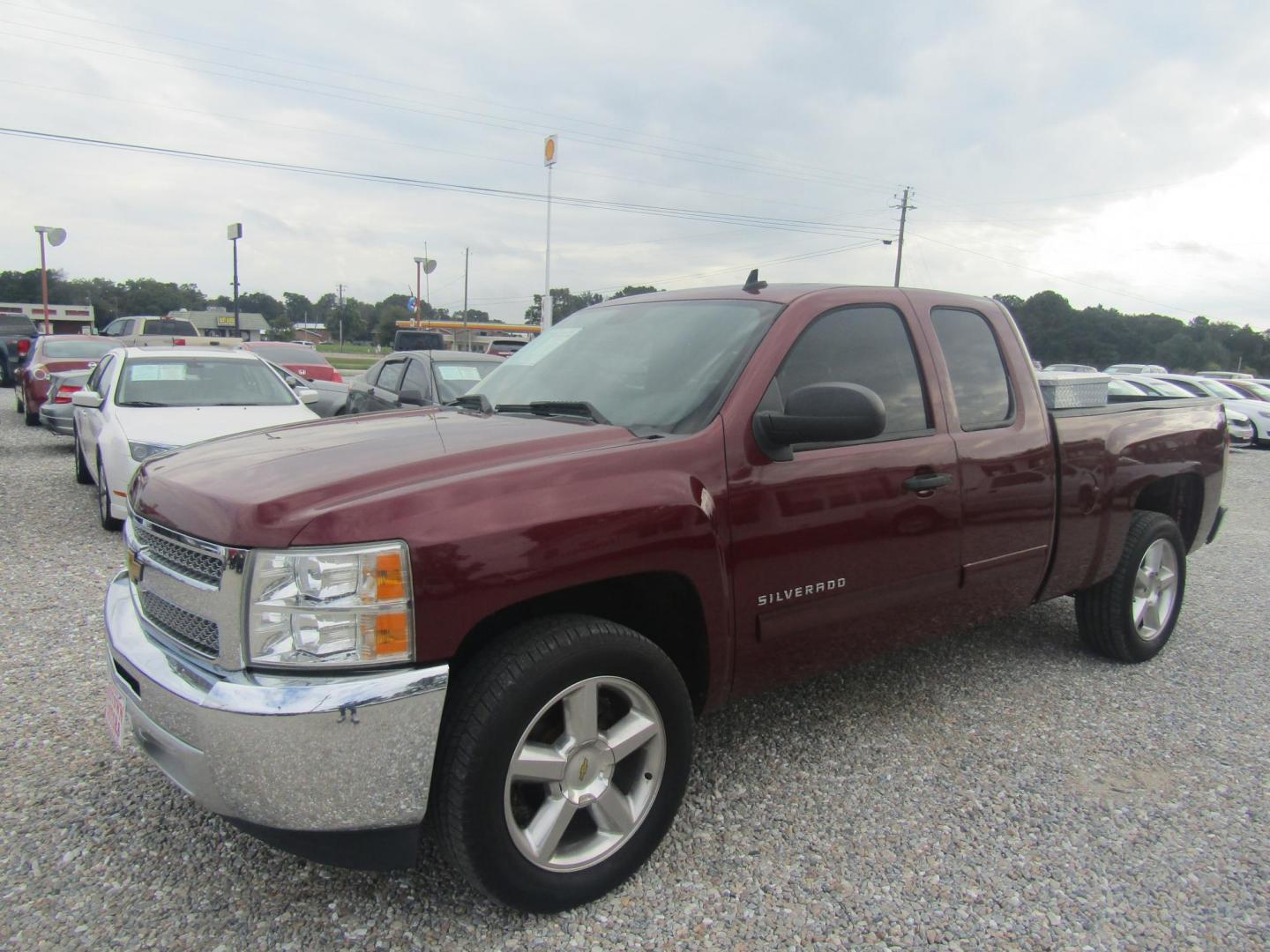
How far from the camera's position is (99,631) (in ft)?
14.8

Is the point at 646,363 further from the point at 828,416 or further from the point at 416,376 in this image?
the point at 416,376

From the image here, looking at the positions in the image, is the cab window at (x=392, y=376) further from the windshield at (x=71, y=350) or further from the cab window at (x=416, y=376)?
the windshield at (x=71, y=350)

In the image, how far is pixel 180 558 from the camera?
2328 millimetres

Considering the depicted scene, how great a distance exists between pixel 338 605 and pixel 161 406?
625 centimetres

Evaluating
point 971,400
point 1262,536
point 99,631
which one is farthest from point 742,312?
Result: point 1262,536

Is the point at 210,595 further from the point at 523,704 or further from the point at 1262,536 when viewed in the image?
the point at 1262,536

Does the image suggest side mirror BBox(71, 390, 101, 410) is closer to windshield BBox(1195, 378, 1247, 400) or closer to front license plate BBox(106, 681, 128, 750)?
front license plate BBox(106, 681, 128, 750)

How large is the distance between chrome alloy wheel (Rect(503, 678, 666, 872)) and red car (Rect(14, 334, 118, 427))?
1332 centimetres

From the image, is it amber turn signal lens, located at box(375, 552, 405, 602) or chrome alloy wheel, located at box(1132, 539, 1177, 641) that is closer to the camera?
amber turn signal lens, located at box(375, 552, 405, 602)

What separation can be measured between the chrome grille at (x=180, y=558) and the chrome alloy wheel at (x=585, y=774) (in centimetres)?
89

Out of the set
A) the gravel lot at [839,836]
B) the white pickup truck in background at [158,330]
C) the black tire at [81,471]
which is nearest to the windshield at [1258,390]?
the gravel lot at [839,836]

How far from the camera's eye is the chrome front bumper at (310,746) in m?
1.97

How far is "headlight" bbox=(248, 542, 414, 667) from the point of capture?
2010 mm

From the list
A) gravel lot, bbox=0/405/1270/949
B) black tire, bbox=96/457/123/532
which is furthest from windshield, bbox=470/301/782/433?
black tire, bbox=96/457/123/532
